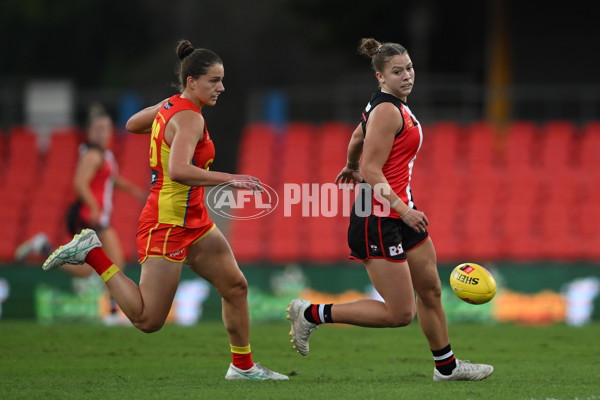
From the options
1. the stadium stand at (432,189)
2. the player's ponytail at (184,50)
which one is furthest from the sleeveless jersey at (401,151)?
the stadium stand at (432,189)

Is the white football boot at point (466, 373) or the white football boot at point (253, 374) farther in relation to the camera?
the white football boot at point (253, 374)

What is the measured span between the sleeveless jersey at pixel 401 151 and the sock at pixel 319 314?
0.83 meters

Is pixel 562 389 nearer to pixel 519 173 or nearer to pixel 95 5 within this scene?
pixel 519 173

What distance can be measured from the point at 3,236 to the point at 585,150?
10.4 metres

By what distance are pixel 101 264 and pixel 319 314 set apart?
65.4 inches

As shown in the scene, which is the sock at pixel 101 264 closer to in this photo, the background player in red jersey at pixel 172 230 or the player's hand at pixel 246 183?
the background player in red jersey at pixel 172 230

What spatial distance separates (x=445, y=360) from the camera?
22.4 feet

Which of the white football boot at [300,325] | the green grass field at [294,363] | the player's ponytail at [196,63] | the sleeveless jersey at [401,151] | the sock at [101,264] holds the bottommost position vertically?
the green grass field at [294,363]

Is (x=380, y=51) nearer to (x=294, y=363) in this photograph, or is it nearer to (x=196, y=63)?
(x=196, y=63)

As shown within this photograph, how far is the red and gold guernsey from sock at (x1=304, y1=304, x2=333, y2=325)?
104 centimetres

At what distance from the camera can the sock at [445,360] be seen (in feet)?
22.3

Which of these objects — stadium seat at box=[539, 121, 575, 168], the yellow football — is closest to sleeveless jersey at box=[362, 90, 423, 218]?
the yellow football

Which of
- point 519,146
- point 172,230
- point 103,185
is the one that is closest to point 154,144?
point 172,230

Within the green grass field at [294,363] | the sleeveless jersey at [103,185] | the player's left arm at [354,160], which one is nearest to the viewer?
the green grass field at [294,363]
